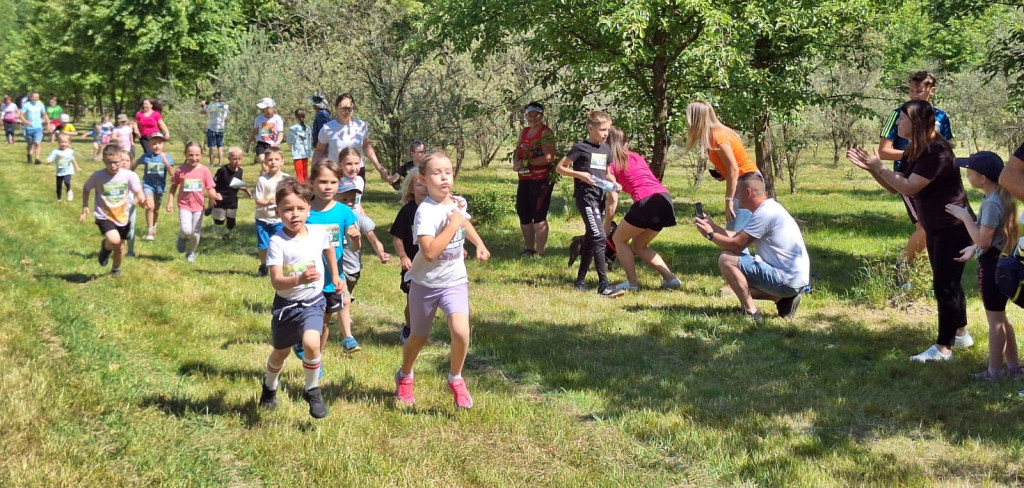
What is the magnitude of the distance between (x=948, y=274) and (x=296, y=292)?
15.1ft

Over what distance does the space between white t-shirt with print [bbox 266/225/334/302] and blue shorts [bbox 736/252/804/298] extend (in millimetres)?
4176

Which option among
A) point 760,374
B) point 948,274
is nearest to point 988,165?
point 948,274

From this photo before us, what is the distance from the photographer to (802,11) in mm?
13031

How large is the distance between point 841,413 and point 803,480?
1.24 m

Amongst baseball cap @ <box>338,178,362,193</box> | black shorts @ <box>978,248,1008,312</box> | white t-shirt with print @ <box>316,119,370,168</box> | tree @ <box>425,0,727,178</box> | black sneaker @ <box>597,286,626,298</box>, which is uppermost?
tree @ <box>425,0,727,178</box>

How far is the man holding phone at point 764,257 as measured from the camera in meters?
8.36

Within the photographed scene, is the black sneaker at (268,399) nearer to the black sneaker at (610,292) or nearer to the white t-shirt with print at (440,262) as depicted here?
the white t-shirt with print at (440,262)

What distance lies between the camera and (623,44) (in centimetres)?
1112

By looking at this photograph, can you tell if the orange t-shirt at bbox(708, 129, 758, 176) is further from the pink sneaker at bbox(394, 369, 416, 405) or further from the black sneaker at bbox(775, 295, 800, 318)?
the pink sneaker at bbox(394, 369, 416, 405)

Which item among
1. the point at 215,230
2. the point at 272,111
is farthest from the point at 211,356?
the point at 272,111

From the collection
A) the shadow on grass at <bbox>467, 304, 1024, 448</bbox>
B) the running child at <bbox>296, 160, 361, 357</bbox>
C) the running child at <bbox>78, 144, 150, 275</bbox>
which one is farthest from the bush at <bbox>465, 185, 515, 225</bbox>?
the running child at <bbox>296, 160, 361, 357</bbox>

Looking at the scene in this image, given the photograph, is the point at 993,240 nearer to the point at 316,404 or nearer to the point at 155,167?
the point at 316,404

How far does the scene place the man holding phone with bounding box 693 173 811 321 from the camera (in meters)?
8.36

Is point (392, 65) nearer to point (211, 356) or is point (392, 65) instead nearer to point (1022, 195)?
point (211, 356)
